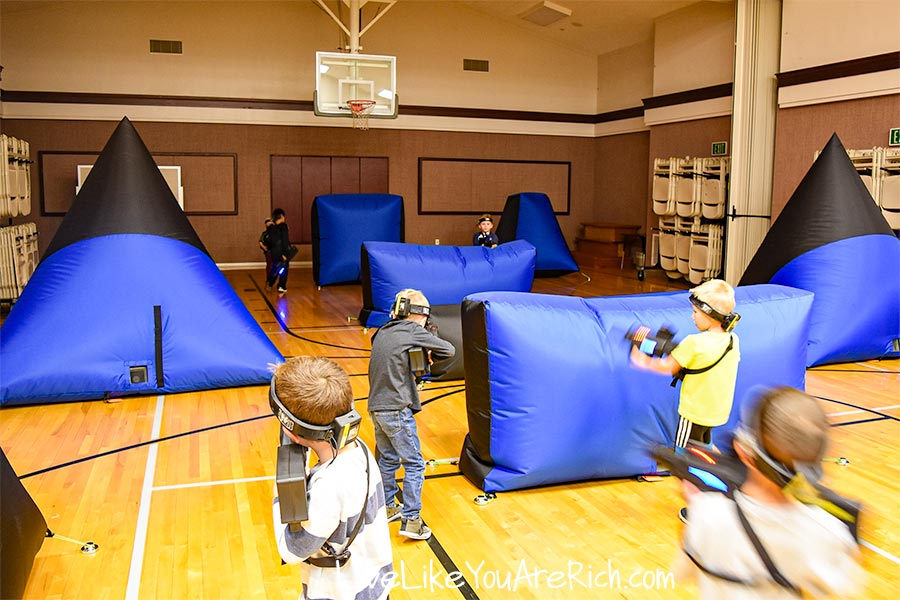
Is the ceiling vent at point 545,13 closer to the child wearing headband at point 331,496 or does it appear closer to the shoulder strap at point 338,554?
the child wearing headband at point 331,496

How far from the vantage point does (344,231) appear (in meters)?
13.0


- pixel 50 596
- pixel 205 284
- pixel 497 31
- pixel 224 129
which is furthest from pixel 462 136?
pixel 50 596

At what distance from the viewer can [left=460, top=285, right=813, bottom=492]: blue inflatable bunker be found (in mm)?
4469

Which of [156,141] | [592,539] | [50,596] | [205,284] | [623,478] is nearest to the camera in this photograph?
[50,596]

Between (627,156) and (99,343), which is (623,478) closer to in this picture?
(99,343)

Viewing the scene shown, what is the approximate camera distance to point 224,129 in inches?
639

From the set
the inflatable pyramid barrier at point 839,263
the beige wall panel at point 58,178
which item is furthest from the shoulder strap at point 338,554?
the beige wall panel at point 58,178

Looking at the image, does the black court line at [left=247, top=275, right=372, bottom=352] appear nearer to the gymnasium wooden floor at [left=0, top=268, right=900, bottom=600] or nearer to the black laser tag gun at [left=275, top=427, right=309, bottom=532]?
the gymnasium wooden floor at [left=0, top=268, right=900, bottom=600]

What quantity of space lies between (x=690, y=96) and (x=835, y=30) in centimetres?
360

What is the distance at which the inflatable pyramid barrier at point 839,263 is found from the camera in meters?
7.80

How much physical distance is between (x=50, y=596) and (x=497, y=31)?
16448mm

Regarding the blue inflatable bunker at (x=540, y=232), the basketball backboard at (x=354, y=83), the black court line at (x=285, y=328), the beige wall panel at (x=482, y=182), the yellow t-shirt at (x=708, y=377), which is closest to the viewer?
the yellow t-shirt at (x=708, y=377)

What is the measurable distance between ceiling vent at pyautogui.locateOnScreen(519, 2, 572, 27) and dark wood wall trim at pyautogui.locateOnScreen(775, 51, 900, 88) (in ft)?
16.6

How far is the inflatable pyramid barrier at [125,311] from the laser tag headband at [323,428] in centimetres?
483
